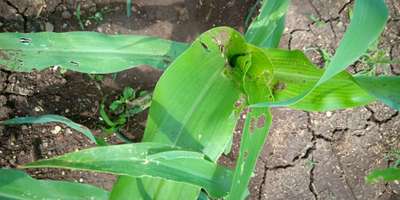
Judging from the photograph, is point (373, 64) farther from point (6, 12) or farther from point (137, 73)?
point (6, 12)

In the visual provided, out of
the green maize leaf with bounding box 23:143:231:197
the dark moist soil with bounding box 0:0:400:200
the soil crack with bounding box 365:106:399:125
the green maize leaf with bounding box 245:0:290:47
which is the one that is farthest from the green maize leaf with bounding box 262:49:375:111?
the soil crack with bounding box 365:106:399:125

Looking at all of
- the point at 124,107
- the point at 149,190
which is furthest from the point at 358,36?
the point at 124,107

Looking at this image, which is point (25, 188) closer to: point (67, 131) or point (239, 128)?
point (67, 131)

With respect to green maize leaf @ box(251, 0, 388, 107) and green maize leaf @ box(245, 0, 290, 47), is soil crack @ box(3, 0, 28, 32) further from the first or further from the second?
green maize leaf @ box(251, 0, 388, 107)

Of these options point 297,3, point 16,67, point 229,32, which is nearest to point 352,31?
point 229,32

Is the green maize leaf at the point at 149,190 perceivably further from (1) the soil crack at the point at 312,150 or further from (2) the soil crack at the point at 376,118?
(2) the soil crack at the point at 376,118
